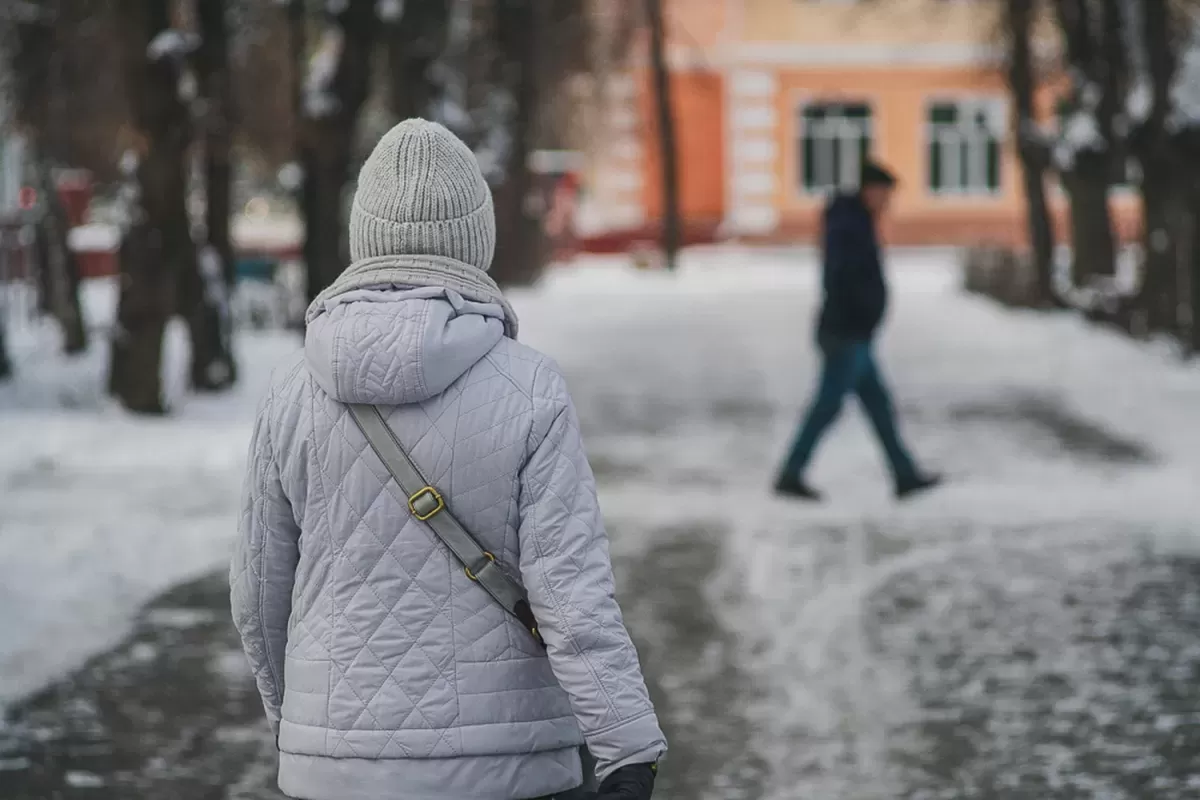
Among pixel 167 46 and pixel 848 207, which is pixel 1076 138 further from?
pixel 848 207

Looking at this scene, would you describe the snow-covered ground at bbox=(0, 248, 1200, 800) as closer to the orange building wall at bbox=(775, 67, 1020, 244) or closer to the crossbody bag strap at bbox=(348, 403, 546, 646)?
the crossbody bag strap at bbox=(348, 403, 546, 646)

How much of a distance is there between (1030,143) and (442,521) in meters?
22.6

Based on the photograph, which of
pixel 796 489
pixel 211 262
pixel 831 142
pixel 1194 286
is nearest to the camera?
pixel 796 489

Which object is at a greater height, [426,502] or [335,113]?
[335,113]

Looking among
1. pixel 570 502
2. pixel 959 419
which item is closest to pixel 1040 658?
pixel 570 502

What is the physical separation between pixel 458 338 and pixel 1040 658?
201 inches

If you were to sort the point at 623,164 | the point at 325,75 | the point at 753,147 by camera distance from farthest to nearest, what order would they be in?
1. the point at 623,164
2. the point at 753,147
3. the point at 325,75

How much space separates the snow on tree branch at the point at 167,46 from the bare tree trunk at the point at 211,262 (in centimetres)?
92

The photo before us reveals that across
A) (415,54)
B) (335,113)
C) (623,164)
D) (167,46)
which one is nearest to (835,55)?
(623,164)

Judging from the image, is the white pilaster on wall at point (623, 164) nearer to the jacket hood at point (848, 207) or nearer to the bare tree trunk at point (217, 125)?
the bare tree trunk at point (217, 125)

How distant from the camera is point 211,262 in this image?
711 inches

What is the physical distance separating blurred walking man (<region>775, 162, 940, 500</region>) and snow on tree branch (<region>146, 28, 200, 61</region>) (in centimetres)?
612

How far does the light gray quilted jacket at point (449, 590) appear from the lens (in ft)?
10.9

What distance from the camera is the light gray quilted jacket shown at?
334 centimetres
